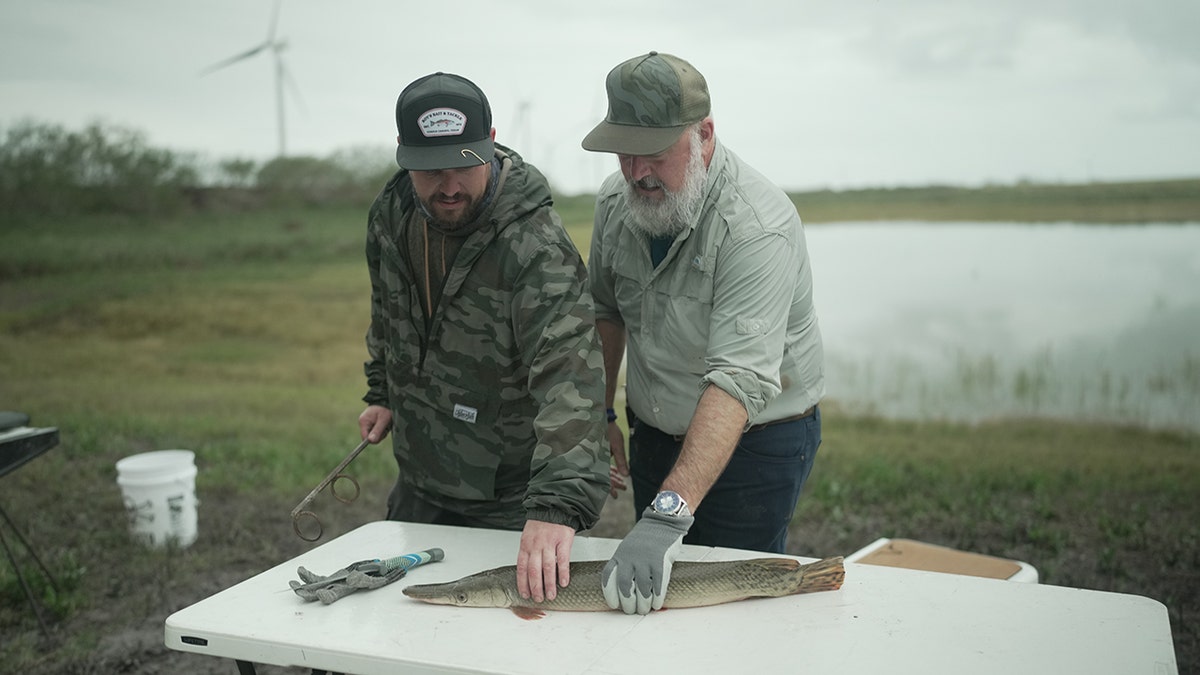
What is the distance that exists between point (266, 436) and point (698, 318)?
4988mm

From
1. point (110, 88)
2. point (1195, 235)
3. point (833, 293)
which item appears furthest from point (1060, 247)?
point (110, 88)

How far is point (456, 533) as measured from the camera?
8.96 feet

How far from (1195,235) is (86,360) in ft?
24.8

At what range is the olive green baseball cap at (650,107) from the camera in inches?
100

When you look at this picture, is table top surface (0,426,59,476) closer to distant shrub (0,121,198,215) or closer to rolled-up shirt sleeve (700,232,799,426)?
rolled-up shirt sleeve (700,232,799,426)

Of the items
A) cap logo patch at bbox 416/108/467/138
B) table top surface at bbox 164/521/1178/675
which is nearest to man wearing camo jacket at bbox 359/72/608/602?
cap logo patch at bbox 416/108/467/138

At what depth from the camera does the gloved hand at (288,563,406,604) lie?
2.25m

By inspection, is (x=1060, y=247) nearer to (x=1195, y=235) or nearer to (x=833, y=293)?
(x=1195, y=235)

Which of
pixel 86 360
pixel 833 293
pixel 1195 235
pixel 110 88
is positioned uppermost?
pixel 110 88

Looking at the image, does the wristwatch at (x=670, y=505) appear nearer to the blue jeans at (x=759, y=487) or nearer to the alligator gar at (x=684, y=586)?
the alligator gar at (x=684, y=586)

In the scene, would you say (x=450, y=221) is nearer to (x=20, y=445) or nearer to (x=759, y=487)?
(x=759, y=487)

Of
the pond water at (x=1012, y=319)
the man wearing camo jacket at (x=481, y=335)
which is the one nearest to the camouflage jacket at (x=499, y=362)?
Answer: the man wearing camo jacket at (x=481, y=335)

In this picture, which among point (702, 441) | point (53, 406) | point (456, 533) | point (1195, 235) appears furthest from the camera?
point (53, 406)

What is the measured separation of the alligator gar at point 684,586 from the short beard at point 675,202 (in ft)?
3.01
